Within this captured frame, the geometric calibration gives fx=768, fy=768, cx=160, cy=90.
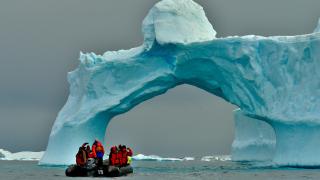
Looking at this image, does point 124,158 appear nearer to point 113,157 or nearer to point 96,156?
point 113,157

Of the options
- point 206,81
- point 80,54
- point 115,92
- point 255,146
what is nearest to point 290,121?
point 206,81

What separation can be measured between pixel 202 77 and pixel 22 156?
41.4 meters

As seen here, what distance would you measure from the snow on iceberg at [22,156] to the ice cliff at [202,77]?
108 ft

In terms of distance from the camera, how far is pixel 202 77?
3253cm

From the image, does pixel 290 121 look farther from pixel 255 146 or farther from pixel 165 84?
pixel 255 146

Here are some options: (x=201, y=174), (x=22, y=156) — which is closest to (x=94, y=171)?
(x=201, y=174)

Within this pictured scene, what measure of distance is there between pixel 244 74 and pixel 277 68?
53.5 inches

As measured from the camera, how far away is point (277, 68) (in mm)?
30484

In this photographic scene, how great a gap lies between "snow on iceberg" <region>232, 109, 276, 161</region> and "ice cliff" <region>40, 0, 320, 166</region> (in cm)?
1370

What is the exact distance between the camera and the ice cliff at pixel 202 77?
2981 cm

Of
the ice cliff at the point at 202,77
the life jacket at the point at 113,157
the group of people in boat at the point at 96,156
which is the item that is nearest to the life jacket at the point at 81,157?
the group of people in boat at the point at 96,156

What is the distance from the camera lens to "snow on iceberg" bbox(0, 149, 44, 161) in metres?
65.4

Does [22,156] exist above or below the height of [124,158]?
above

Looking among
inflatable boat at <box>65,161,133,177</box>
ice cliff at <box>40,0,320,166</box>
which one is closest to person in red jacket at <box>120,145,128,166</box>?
inflatable boat at <box>65,161,133,177</box>
